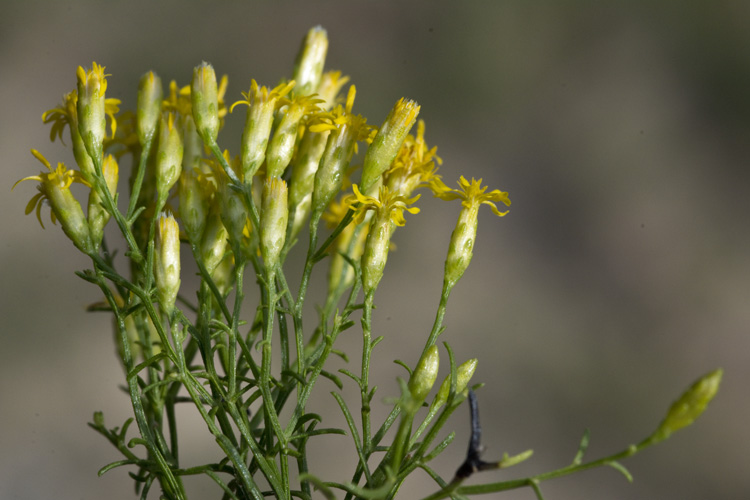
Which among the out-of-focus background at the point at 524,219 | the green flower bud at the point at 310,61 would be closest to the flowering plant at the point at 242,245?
the green flower bud at the point at 310,61

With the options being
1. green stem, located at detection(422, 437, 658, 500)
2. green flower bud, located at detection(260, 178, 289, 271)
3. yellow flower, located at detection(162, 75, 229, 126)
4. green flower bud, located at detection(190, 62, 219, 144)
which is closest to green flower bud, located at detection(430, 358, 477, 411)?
green stem, located at detection(422, 437, 658, 500)

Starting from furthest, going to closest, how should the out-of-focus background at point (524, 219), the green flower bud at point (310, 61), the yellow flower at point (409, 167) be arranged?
the out-of-focus background at point (524, 219) → the green flower bud at point (310, 61) → the yellow flower at point (409, 167)

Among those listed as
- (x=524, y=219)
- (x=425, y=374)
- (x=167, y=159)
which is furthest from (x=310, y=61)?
(x=524, y=219)

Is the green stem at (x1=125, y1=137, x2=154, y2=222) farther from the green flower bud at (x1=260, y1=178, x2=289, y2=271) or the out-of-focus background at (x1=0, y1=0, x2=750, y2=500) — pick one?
the out-of-focus background at (x1=0, y1=0, x2=750, y2=500)

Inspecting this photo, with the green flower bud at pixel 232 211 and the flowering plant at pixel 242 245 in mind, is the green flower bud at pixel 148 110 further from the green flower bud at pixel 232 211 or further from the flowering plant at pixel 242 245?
the green flower bud at pixel 232 211

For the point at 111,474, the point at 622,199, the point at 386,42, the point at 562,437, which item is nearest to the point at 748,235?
the point at 622,199

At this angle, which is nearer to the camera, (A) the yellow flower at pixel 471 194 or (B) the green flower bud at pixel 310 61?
(A) the yellow flower at pixel 471 194
